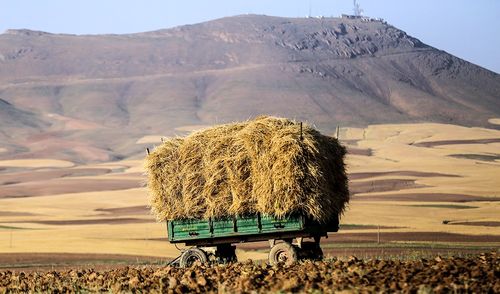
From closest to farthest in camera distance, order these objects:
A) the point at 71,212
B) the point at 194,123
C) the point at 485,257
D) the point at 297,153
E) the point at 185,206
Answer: the point at 485,257
the point at 297,153
the point at 185,206
the point at 71,212
the point at 194,123

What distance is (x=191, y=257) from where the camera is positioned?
19.0 m

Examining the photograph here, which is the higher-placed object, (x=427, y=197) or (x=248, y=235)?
(x=427, y=197)

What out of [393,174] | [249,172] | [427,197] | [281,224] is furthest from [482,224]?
[393,174]

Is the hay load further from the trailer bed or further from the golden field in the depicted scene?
the golden field

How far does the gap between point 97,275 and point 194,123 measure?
553 feet

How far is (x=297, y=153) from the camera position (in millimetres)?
17219

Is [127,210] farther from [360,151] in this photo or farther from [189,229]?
[360,151]

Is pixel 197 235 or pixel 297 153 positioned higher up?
pixel 297 153

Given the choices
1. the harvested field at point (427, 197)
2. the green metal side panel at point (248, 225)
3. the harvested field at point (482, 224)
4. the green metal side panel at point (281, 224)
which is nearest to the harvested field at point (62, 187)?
the harvested field at point (427, 197)

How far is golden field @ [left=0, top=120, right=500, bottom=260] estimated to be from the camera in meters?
38.3

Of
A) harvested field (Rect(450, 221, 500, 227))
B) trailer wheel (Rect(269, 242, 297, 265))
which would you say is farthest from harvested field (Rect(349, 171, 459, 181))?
trailer wheel (Rect(269, 242, 297, 265))

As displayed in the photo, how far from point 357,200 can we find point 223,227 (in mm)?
48236

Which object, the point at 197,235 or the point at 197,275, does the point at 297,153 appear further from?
the point at 197,275

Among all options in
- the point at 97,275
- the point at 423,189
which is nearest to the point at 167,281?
the point at 97,275
